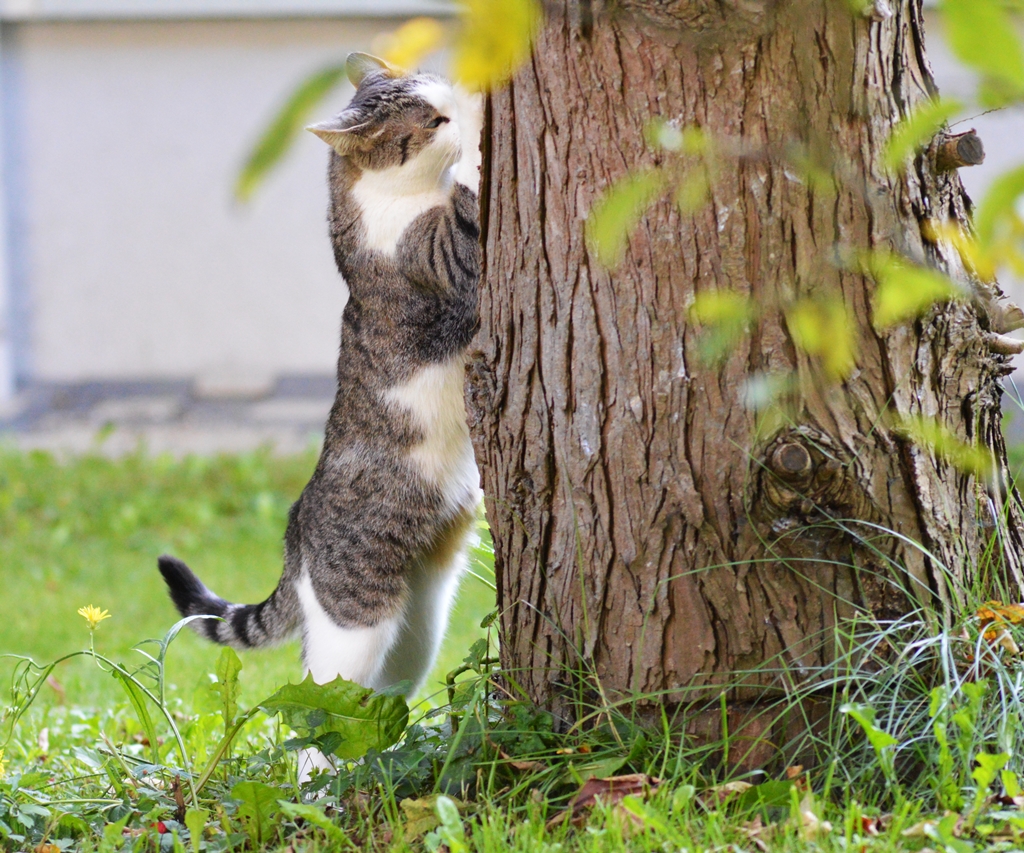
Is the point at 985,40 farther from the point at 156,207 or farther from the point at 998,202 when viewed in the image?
the point at 156,207

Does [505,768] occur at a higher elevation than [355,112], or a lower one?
lower

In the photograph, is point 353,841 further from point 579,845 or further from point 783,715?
point 783,715

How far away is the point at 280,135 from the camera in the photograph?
566 millimetres

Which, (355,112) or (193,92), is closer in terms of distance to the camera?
(355,112)

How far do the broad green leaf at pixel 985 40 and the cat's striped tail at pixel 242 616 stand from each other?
99.9 inches

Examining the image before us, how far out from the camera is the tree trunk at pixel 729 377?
177cm

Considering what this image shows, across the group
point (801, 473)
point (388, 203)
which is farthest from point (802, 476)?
point (388, 203)

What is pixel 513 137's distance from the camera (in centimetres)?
194

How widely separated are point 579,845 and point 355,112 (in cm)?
203

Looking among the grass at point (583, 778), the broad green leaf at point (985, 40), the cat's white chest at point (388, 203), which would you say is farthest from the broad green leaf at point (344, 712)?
the broad green leaf at point (985, 40)

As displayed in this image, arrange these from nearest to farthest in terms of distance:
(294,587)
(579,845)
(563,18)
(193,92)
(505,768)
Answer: (579,845), (563,18), (505,768), (294,587), (193,92)

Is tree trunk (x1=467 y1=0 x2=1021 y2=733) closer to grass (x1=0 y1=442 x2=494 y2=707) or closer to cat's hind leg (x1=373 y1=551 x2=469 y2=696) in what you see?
cat's hind leg (x1=373 y1=551 x2=469 y2=696)

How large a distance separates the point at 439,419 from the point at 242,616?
79cm

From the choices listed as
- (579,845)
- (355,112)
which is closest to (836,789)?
(579,845)
